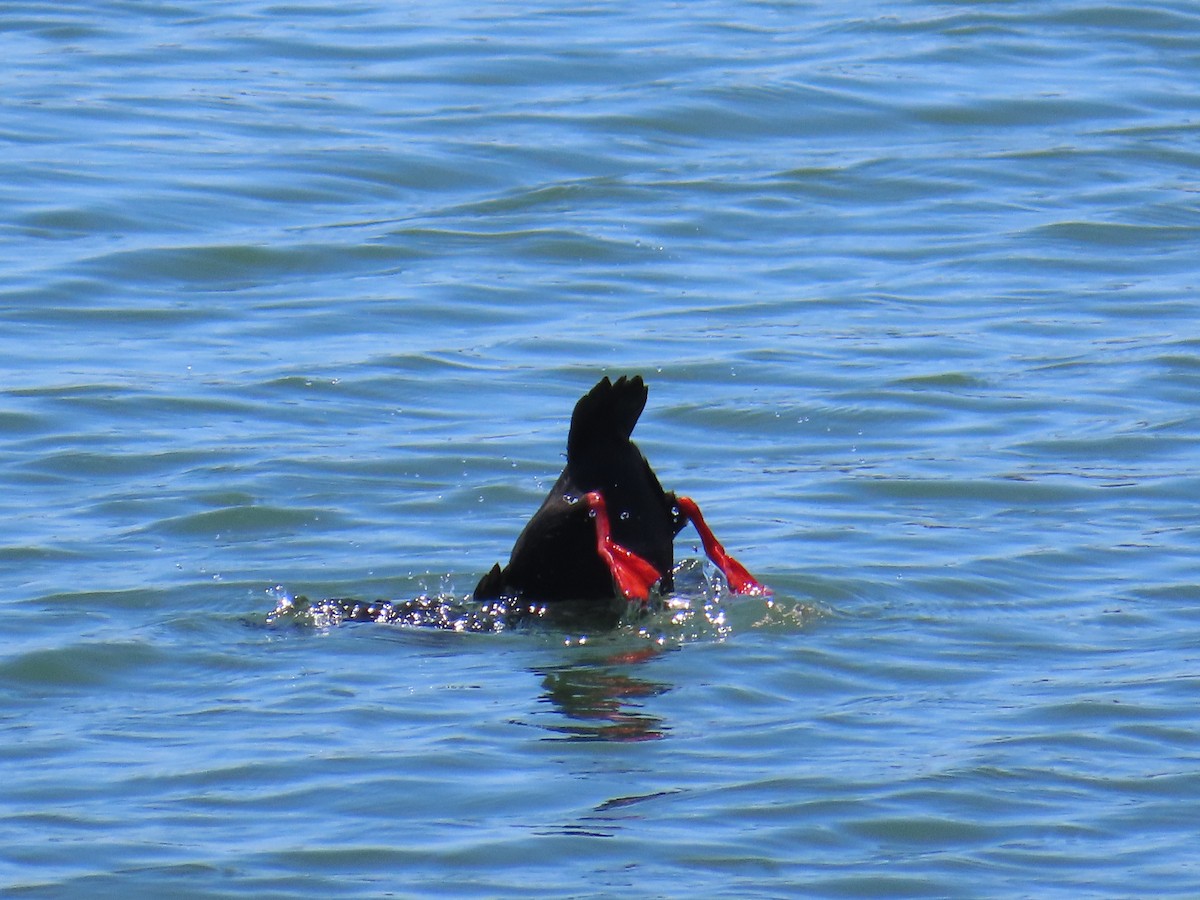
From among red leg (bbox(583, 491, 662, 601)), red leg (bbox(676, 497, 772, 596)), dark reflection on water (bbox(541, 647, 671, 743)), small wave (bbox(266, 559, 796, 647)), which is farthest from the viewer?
red leg (bbox(676, 497, 772, 596))

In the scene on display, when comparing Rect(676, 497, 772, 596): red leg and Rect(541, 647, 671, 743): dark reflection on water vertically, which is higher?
Rect(676, 497, 772, 596): red leg

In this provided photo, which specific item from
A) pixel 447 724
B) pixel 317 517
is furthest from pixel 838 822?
pixel 317 517

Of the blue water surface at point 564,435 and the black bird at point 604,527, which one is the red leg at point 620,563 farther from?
the blue water surface at point 564,435

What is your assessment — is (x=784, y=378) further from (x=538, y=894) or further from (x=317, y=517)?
(x=538, y=894)

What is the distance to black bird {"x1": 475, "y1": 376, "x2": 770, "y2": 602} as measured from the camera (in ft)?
21.2

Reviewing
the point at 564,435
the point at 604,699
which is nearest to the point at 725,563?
the point at 604,699

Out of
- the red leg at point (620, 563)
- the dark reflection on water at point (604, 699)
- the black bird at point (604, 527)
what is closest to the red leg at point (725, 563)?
the black bird at point (604, 527)

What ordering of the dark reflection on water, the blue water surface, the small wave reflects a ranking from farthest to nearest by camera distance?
the small wave → the dark reflection on water → the blue water surface

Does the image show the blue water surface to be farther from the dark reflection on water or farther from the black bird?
the black bird

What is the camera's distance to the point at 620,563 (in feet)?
21.3

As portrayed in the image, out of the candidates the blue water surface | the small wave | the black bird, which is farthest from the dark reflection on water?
the black bird

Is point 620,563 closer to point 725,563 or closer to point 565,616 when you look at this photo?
point 565,616

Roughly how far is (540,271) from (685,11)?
716 cm

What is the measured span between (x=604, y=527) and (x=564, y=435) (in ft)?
8.38
